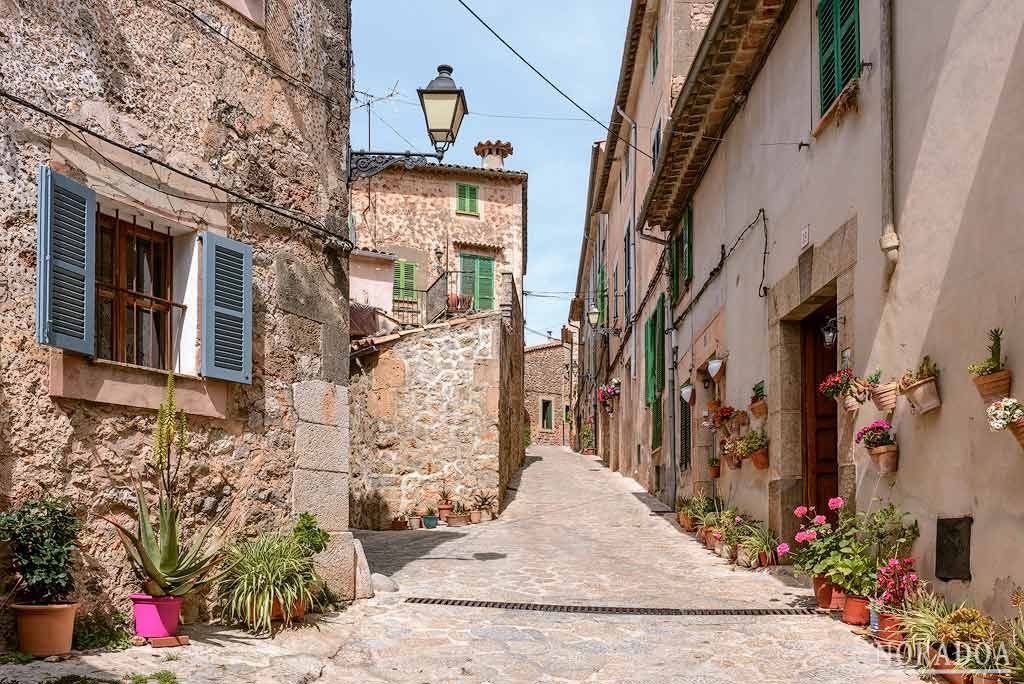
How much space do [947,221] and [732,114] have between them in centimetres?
595

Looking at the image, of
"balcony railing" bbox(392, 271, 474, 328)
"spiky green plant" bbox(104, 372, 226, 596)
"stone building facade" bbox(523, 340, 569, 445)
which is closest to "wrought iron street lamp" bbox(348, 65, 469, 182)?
"spiky green plant" bbox(104, 372, 226, 596)

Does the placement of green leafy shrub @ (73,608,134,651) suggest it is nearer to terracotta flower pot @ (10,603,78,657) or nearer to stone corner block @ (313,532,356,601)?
terracotta flower pot @ (10,603,78,657)

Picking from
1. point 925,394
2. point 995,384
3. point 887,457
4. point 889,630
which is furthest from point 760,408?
point 995,384

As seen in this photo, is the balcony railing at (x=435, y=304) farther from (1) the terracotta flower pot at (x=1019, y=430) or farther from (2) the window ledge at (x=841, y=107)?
(1) the terracotta flower pot at (x=1019, y=430)

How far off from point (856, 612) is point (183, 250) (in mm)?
5247

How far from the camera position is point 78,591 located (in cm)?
566

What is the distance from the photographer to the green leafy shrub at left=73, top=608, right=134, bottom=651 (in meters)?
5.54

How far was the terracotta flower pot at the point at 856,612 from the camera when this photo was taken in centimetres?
652

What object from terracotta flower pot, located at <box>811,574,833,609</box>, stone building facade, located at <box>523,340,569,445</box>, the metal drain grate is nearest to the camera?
terracotta flower pot, located at <box>811,574,833,609</box>

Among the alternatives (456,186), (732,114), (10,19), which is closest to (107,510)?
(10,19)

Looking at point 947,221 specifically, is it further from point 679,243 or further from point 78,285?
point 679,243

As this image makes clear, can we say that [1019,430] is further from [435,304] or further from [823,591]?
[435,304]

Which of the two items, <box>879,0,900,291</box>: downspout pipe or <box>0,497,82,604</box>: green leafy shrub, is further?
<box>879,0,900,291</box>: downspout pipe

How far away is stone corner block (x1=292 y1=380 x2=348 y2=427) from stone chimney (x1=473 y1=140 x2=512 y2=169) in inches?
845
